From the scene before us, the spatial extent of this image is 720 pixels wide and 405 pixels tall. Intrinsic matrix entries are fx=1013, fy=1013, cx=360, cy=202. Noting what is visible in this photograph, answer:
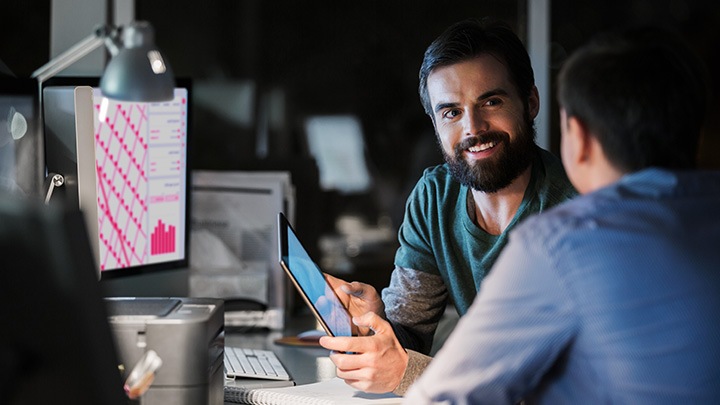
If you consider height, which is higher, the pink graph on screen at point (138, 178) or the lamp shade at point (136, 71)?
the lamp shade at point (136, 71)

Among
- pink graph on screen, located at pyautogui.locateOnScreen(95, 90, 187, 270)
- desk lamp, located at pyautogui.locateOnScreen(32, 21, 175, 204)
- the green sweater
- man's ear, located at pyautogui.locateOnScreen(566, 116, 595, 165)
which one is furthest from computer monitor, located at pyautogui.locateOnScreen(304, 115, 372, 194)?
man's ear, located at pyautogui.locateOnScreen(566, 116, 595, 165)

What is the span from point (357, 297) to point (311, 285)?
252mm

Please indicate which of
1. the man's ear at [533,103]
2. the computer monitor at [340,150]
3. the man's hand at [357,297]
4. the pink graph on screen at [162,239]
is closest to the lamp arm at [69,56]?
the pink graph on screen at [162,239]

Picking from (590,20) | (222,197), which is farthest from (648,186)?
(590,20)

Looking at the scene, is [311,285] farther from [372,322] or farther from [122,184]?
[122,184]

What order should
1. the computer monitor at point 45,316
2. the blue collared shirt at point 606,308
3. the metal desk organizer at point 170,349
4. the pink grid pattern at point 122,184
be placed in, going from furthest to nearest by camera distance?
1. the pink grid pattern at point 122,184
2. the metal desk organizer at point 170,349
3. the blue collared shirt at point 606,308
4. the computer monitor at point 45,316

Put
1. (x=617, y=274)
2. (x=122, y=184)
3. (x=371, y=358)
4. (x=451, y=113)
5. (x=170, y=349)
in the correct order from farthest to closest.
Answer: (x=122, y=184)
(x=451, y=113)
(x=371, y=358)
(x=170, y=349)
(x=617, y=274)

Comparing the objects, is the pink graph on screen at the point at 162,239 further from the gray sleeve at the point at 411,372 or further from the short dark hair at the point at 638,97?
the short dark hair at the point at 638,97

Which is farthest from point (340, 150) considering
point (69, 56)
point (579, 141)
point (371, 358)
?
point (579, 141)

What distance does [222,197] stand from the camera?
8.29 ft

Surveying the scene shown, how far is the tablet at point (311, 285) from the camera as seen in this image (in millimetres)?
1521

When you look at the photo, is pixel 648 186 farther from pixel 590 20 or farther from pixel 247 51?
pixel 247 51

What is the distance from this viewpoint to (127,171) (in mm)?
2061

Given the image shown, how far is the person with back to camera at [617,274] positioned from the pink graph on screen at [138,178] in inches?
42.1
